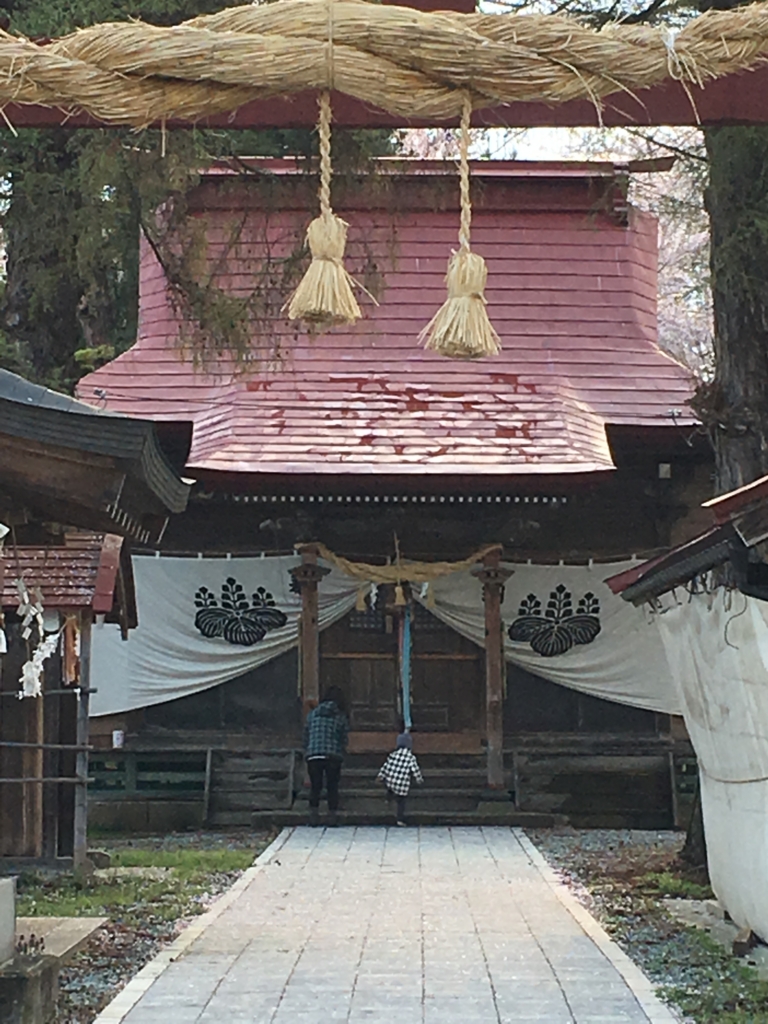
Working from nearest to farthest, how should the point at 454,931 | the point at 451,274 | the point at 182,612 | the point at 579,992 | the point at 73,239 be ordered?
the point at 451,274, the point at 579,992, the point at 454,931, the point at 73,239, the point at 182,612

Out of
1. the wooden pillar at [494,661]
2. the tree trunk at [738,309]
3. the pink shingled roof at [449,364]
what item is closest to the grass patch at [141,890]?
the wooden pillar at [494,661]

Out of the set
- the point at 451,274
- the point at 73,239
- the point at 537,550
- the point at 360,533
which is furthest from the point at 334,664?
the point at 451,274

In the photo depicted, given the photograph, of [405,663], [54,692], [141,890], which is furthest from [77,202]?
[405,663]

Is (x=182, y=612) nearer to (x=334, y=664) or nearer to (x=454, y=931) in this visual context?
(x=334, y=664)

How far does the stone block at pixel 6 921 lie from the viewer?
6.09 metres

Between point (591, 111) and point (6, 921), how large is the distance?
385 cm

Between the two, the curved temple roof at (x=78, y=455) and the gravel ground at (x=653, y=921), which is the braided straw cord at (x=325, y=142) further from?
the gravel ground at (x=653, y=921)

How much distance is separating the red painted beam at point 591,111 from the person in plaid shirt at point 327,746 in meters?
10.5

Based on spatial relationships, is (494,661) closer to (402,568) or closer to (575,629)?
(575,629)

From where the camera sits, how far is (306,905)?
34.4 feet

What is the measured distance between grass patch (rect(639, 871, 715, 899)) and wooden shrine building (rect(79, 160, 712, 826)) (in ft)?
14.2

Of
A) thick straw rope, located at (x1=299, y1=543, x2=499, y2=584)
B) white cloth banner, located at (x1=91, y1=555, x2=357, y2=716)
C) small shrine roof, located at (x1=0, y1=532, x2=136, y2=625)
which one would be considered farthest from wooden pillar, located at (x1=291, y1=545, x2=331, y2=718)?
small shrine roof, located at (x1=0, y1=532, x2=136, y2=625)

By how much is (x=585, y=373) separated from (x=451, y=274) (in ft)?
45.0

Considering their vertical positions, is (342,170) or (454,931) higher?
(342,170)
